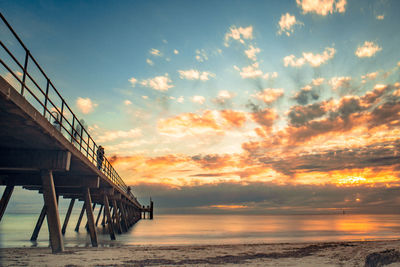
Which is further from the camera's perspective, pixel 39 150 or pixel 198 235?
pixel 198 235

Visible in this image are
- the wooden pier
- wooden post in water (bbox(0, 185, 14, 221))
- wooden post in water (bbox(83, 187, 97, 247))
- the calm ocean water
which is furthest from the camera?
the calm ocean water

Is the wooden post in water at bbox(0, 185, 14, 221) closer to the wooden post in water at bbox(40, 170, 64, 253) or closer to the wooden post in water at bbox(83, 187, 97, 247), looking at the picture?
the wooden post in water at bbox(83, 187, 97, 247)

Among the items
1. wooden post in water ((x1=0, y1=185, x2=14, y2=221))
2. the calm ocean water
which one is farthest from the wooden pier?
the calm ocean water

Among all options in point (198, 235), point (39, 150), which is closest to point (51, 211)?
point (39, 150)

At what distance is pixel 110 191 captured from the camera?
2444cm

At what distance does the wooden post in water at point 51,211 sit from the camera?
1236 cm

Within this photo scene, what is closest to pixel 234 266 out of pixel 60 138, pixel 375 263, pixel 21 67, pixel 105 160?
pixel 375 263

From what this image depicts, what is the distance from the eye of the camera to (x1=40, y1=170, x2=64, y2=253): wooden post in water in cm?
1236

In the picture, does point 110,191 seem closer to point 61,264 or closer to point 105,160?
point 105,160

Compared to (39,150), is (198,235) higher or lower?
lower

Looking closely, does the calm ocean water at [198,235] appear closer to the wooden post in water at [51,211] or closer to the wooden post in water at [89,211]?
the wooden post in water at [89,211]

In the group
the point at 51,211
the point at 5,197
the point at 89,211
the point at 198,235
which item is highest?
the point at 5,197

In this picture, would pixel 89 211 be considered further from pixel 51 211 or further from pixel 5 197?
pixel 51 211

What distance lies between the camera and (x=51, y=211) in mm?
12367
